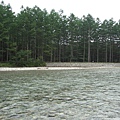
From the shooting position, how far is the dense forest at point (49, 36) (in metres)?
50.0

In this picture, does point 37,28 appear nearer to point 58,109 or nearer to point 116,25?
point 116,25

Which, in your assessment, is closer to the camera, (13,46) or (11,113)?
(11,113)

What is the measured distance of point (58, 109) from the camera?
25.5 feet

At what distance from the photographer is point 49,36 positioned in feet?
193

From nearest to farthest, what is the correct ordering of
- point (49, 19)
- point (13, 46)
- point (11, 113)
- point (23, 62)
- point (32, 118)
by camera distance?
point (32, 118)
point (11, 113)
point (23, 62)
point (13, 46)
point (49, 19)

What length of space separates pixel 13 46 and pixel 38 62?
8.03 m

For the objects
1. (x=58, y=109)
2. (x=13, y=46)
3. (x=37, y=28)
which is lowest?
(x=58, y=109)

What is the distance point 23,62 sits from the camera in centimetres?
4541

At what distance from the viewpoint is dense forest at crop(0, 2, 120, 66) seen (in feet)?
164

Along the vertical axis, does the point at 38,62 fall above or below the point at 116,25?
below

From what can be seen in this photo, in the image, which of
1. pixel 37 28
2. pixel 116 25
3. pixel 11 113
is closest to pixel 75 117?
pixel 11 113

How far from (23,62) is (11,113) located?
38.9 m

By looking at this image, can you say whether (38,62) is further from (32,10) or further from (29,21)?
(32,10)

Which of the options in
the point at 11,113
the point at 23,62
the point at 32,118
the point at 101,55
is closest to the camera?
the point at 32,118
